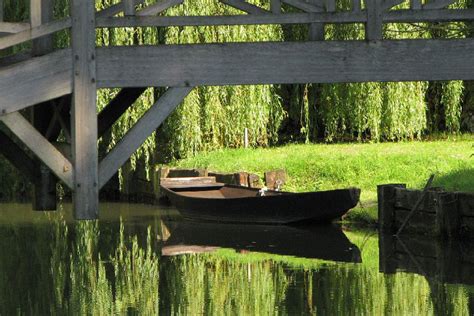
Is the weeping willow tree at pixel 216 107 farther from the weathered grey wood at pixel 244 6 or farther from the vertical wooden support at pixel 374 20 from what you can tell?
the vertical wooden support at pixel 374 20

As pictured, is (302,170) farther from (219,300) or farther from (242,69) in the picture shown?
(242,69)

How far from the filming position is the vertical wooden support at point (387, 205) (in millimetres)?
19406

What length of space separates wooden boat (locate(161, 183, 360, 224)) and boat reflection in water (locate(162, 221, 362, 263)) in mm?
172

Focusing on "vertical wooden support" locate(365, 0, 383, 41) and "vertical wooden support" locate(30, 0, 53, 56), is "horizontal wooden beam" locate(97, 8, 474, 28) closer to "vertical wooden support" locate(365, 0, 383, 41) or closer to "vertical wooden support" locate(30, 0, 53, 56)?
"vertical wooden support" locate(365, 0, 383, 41)

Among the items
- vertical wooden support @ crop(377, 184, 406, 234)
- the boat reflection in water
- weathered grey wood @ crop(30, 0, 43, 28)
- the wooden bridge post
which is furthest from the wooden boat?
weathered grey wood @ crop(30, 0, 43, 28)

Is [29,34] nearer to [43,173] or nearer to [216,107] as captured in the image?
[43,173]

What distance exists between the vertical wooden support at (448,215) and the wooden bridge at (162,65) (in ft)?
29.3

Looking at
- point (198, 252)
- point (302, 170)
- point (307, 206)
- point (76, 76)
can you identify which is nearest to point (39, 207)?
point (76, 76)

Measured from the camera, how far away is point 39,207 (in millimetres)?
10891

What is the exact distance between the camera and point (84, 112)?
8648 mm

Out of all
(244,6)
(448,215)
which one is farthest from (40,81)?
(448,215)

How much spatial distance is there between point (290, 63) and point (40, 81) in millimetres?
1787

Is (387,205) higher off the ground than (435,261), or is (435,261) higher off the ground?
(387,205)

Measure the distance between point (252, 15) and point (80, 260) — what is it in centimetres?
950
